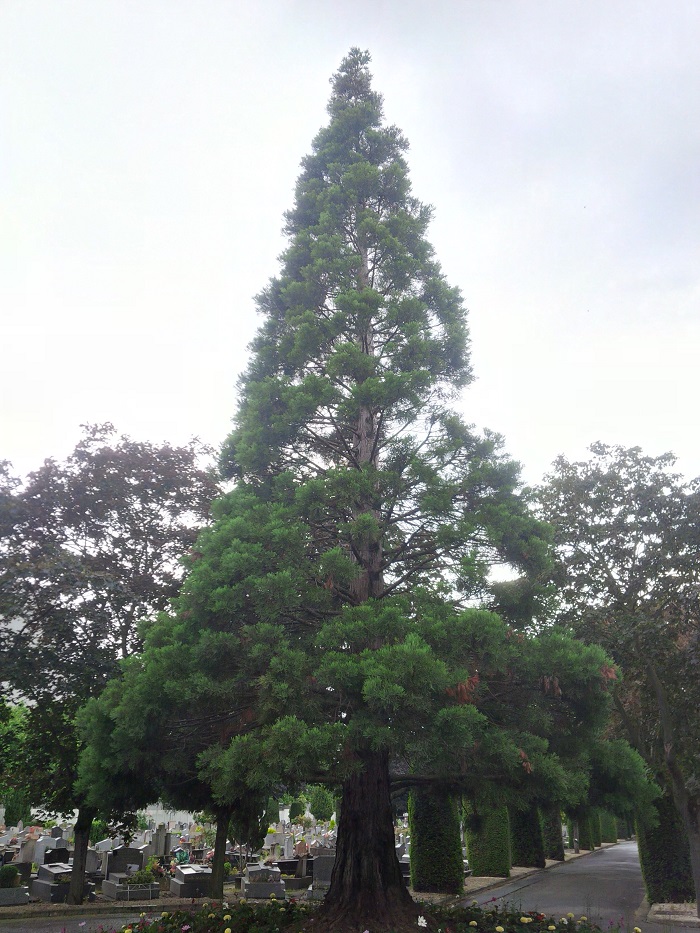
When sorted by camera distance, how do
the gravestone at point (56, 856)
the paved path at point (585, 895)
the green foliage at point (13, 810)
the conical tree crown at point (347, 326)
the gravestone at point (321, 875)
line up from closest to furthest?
the conical tree crown at point (347, 326)
the paved path at point (585, 895)
the gravestone at point (321, 875)
the gravestone at point (56, 856)
the green foliage at point (13, 810)

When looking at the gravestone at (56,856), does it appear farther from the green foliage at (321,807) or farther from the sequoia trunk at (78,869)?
the green foliage at (321,807)

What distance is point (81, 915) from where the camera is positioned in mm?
13906

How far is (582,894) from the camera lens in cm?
1622

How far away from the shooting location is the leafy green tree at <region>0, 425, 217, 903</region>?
42.0 feet

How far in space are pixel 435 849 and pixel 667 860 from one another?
5.13m

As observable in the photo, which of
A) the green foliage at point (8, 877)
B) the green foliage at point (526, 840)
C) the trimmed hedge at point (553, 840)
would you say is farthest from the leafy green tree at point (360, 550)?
the trimmed hedge at point (553, 840)

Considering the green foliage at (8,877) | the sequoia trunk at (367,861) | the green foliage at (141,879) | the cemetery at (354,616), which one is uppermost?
the cemetery at (354,616)

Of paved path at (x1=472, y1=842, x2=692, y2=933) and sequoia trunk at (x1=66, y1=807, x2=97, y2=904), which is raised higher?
sequoia trunk at (x1=66, y1=807, x2=97, y2=904)

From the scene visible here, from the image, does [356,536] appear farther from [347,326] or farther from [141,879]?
[141,879]

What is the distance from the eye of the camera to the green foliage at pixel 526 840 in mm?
23375

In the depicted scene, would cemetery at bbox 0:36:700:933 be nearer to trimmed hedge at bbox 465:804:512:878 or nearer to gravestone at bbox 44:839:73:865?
trimmed hedge at bbox 465:804:512:878

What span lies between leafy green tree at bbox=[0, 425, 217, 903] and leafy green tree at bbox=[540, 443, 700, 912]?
8007 mm

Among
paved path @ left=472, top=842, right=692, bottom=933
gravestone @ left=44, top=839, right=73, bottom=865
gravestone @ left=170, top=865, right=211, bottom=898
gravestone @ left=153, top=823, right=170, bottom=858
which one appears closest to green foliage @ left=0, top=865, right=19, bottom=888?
gravestone @ left=170, top=865, right=211, bottom=898

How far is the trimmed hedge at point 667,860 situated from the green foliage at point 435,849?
421 centimetres
